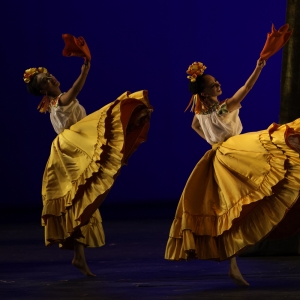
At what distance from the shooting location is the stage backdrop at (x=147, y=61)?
854cm

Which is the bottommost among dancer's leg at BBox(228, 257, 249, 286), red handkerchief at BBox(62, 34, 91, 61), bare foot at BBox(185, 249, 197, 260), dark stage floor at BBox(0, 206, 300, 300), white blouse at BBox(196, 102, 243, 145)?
dark stage floor at BBox(0, 206, 300, 300)

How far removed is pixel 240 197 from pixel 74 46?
1.41 meters

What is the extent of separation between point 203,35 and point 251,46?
1.54 feet

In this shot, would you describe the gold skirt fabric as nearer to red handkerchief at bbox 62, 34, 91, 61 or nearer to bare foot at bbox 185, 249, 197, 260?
bare foot at bbox 185, 249, 197, 260

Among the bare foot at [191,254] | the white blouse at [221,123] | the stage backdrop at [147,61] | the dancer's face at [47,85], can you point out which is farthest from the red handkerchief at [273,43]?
the stage backdrop at [147,61]

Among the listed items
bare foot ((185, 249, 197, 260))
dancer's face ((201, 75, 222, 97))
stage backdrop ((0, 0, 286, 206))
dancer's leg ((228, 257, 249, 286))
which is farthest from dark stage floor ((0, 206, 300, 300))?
stage backdrop ((0, 0, 286, 206))

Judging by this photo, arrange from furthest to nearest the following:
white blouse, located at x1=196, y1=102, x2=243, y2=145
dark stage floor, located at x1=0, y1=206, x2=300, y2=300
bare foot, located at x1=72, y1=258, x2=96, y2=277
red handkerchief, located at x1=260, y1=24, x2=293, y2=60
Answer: bare foot, located at x1=72, y1=258, x2=96, y2=277 < white blouse, located at x1=196, y1=102, x2=243, y2=145 < red handkerchief, located at x1=260, y1=24, x2=293, y2=60 < dark stage floor, located at x1=0, y1=206, x2=300, y2=300

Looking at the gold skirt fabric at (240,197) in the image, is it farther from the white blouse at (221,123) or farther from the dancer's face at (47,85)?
the dancer's face at (47,85)

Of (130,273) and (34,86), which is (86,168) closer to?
(130,273)

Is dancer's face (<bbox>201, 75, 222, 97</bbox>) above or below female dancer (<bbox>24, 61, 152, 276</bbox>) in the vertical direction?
above

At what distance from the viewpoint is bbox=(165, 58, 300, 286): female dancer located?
4348 mm

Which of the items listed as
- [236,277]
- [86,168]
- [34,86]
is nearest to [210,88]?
[86,168]

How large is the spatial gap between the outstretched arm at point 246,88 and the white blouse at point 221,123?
36 millimetres

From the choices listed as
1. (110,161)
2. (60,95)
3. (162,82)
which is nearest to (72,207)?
(110,161)
